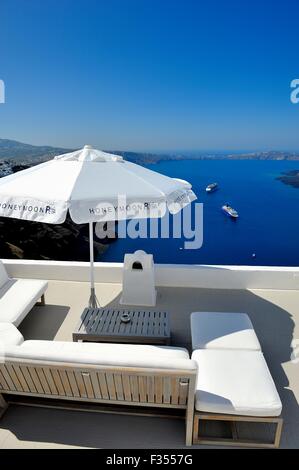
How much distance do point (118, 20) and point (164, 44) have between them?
7.83m

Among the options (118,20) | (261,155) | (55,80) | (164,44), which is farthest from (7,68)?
(261,155)

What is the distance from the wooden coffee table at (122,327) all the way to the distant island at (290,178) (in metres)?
56.6

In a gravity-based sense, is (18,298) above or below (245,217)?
above

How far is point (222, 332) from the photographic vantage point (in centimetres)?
294

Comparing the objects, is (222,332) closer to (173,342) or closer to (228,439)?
(173,342)

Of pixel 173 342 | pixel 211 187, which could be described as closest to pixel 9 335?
pixel 173 342

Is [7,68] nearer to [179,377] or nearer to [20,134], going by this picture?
[20,134]

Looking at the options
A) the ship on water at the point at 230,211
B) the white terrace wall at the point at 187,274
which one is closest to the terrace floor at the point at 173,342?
the white terrace wall at the point at 187,274

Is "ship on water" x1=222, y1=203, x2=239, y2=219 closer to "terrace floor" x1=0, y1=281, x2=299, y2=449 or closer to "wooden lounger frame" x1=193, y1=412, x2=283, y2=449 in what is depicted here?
"terrace floor" x1=0, y1=281, x2=299, y2=449

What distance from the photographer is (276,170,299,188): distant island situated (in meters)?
54.1

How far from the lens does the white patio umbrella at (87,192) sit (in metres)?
2.66

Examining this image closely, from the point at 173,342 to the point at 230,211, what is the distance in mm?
51522
